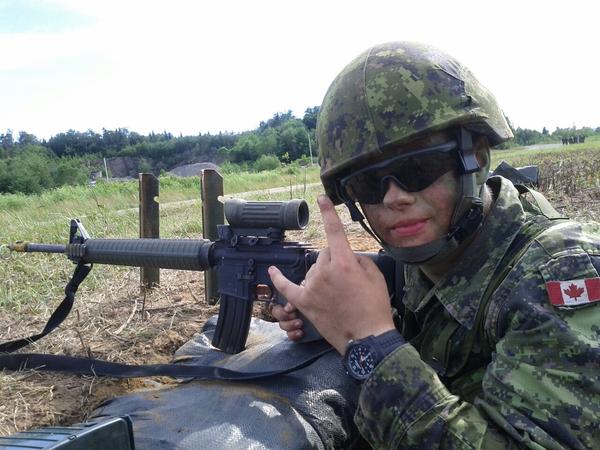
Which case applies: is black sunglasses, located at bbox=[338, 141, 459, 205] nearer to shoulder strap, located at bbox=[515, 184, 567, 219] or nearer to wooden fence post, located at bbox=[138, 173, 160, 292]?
shoulder strap, located at bbox=[515, 184, 567, 219]

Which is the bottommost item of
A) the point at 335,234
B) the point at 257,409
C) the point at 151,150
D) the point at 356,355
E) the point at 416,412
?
the point at 257,409

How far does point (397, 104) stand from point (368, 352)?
0.85 metres

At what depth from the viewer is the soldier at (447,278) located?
1.42 m

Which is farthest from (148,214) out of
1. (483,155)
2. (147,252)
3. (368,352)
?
(368,352)

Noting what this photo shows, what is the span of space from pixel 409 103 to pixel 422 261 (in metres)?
0.54

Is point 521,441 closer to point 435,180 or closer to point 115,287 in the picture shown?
point 435,180

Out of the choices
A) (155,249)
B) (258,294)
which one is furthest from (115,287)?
(258,294)

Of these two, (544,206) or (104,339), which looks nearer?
(544,206)

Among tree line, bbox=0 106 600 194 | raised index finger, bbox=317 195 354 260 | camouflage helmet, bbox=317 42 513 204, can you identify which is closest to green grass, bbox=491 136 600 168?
camouflage helmet, bbox=317 42 513 204

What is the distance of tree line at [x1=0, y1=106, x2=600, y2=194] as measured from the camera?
40.3 m

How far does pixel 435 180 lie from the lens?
180cm

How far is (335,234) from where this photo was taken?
1.83 meters

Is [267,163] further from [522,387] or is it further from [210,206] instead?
[522,387]

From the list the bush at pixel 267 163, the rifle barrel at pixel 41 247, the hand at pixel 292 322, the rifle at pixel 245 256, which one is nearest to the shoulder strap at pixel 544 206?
the rifle at pixel 245 256
